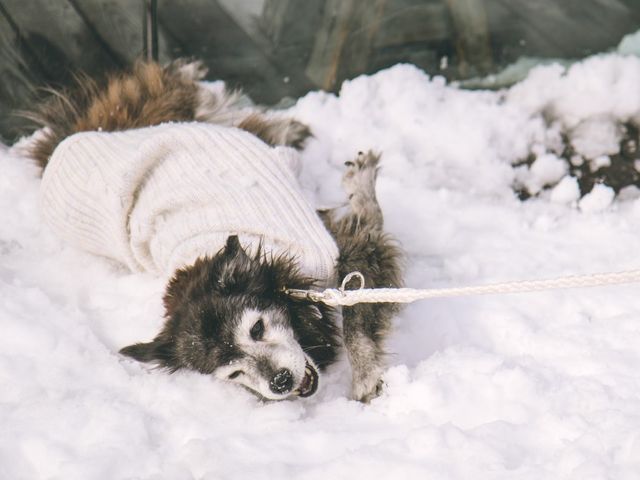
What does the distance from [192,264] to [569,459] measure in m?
1.62

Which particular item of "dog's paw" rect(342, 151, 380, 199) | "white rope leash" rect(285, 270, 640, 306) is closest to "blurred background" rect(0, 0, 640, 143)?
"dog's paw" rect(342, 151, 380, 199)

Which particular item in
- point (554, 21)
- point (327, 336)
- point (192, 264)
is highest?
point (554, 21)

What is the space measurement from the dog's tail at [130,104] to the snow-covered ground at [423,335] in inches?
11.9

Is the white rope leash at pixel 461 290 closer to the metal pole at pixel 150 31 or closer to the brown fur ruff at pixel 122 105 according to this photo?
the brown fur ruff at pixel 122 105

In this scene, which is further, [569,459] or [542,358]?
[542,358]

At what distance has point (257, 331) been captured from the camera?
2828mm

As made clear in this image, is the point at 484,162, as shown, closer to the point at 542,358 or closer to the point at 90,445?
the point at 542,358

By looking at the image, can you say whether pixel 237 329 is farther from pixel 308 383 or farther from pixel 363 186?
pixel 363 186

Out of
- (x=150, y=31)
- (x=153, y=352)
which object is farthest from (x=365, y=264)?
(x=150, y=31)

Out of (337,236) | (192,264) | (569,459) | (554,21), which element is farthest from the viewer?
(554,21)

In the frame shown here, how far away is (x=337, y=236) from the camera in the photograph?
11.0ft

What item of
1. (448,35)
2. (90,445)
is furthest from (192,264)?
(448,35)

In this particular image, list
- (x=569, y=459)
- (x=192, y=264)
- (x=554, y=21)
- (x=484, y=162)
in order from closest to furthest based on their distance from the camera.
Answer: (x=569, y=459) < (x=192, y=264) < (x=484, y=162) < (x=554, y=21)

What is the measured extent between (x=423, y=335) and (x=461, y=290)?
89 centimetres
